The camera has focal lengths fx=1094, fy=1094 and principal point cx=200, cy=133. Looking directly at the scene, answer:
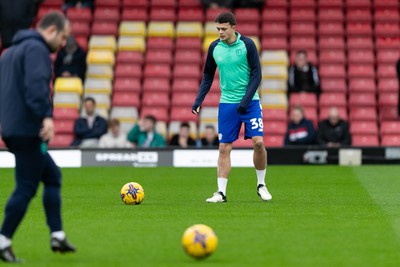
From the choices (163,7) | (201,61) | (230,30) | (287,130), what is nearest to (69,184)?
(230,30)

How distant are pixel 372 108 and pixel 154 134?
5012 millimetres

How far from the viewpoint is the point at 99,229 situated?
33.6ft

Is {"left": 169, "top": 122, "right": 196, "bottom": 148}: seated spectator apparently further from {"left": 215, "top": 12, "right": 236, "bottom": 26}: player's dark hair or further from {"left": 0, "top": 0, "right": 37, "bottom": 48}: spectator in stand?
{"left": 215, "top": 12, "right": 236, "bottom": 26}: player's dark hair

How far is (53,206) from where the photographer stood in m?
8.46

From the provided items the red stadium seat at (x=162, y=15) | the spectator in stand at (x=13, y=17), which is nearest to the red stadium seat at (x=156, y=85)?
the red stadium seat at (x=162, y=15)

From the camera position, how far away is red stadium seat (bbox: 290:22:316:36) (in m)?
25.3

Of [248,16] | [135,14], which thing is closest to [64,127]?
[135,14]

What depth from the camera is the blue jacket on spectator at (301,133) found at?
70.7ft

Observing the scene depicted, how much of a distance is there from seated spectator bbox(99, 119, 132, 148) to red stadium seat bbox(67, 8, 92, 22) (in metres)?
4.77

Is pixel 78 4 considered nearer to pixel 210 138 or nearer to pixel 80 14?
pixel 80 14

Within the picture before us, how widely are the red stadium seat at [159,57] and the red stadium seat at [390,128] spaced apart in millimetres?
5107

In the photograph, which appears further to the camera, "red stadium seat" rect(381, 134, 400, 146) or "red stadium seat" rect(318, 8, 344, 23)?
"red stadium seat" rect(318, 8, 344, 23)

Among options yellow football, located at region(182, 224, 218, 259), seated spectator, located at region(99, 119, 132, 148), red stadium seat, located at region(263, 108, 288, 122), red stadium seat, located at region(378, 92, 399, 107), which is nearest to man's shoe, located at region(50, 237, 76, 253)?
yellow football, located at region(182, 224, 218, 259)

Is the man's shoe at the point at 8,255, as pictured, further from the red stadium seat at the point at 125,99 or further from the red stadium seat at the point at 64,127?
the red stadium seat at the point at 125,99
